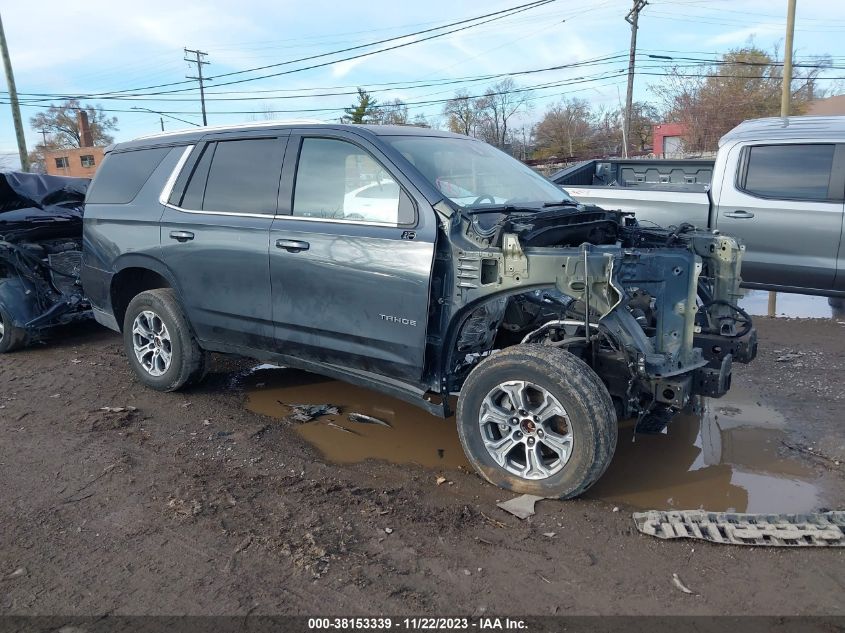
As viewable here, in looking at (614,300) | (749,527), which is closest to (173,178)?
(614,300)

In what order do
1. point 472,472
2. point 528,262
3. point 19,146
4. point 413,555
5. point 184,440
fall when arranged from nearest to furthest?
point 413,555, point 528,262, point 472,472, point 184,440, point 19,146

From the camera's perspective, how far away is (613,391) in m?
3.56

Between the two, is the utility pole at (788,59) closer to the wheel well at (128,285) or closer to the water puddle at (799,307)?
the water puddle at (799,307)

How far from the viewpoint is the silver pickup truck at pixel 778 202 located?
6.11 metres

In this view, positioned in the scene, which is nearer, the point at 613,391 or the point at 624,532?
the point at 624,532

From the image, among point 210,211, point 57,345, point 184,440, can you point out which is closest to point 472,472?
point 184,440

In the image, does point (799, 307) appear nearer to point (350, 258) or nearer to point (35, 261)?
point (350, 258)

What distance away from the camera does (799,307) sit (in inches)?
319

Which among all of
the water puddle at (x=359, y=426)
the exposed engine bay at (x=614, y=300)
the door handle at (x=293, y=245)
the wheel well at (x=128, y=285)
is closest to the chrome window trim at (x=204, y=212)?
the door handle at (x=293, y=245)

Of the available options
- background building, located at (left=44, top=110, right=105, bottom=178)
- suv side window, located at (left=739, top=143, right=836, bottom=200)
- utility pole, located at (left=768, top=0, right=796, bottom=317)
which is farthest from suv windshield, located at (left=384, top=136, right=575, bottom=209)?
background building, located at (left=44, top=110, right=105, bottom=178)

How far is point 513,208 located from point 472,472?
160 cm

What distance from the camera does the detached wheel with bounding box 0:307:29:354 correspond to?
6.57 m

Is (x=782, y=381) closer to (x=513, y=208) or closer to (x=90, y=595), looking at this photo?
(x=513, y=208)

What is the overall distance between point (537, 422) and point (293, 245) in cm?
189
